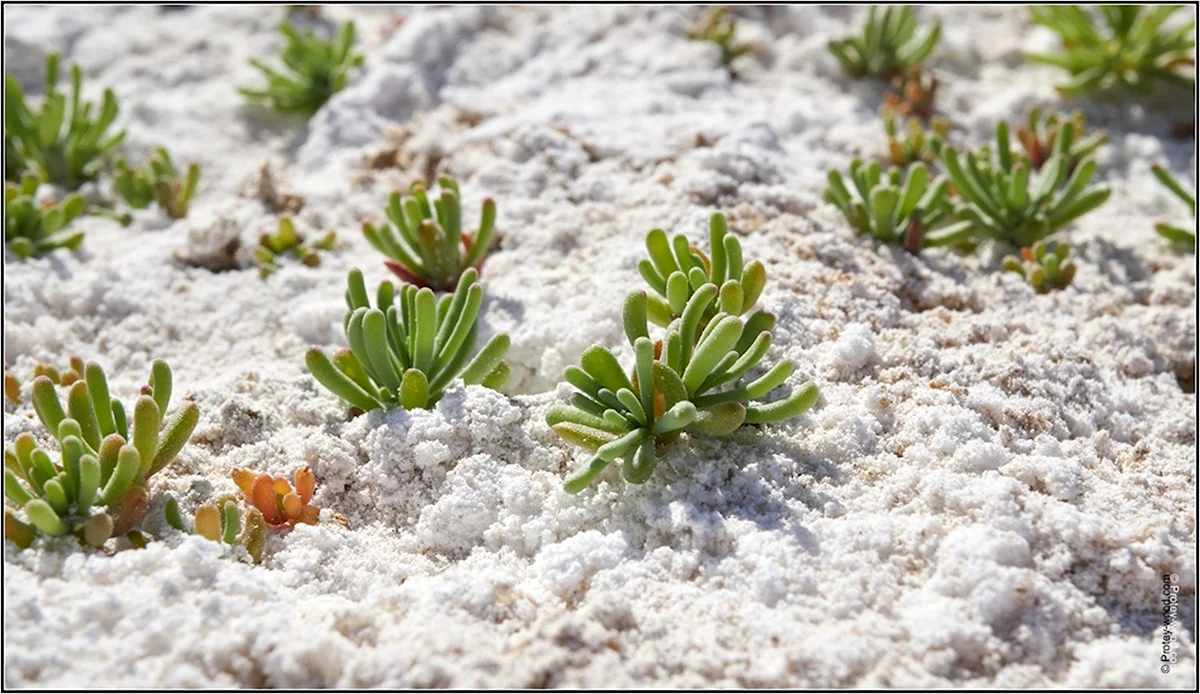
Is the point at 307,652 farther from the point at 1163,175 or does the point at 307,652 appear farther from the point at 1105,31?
the point at 1105,31

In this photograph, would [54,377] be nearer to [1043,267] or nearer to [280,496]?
[280,496]

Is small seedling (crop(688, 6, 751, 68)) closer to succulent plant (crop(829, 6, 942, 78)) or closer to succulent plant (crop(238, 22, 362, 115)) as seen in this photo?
succulent plant (crop(829, 6, 942, 78))

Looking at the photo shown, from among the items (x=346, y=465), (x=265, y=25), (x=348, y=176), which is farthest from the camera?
(x=265, y=25)

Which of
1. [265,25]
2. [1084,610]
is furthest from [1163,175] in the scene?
[265,25]

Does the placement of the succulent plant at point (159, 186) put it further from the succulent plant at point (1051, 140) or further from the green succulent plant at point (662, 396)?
the succulent plant at point (1051, 140)

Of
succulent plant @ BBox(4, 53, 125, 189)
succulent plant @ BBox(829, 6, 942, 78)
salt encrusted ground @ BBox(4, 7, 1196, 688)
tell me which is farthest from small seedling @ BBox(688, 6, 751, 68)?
succulent plant @ BBox(4, 53, 125, 189)
